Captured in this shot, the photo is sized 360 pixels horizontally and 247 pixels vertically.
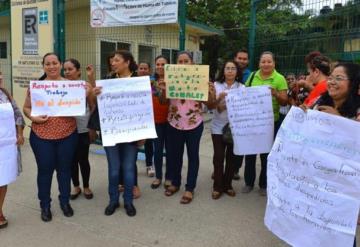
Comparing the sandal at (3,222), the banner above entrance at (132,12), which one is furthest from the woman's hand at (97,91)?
the banner above entrance at (132,12)

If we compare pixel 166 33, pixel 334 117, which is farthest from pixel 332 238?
pixel 166 33

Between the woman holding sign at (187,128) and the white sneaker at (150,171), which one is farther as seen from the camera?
the white sneaker at (150,171)

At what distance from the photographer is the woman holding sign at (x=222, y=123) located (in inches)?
184

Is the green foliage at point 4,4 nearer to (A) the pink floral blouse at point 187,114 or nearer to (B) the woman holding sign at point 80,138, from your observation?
(B) the woman holding sign at point 80,138

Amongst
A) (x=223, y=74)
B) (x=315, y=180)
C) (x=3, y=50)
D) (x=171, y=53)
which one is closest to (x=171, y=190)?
(x=223, y=74)

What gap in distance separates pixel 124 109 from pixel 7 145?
119 cm

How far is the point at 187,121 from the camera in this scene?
4.68 meters

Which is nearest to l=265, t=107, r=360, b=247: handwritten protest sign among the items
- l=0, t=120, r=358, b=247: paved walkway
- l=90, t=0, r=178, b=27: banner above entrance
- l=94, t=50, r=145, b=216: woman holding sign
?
l=0, t=120, r=358, b=247: paved walkway

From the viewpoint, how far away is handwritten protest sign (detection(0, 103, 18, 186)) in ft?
12.5

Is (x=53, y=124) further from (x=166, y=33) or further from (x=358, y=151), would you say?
(x=166, y=33)

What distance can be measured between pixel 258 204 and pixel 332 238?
197 cm

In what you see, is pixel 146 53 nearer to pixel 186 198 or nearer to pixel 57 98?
pixel 186 198

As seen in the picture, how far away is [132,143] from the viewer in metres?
4.29

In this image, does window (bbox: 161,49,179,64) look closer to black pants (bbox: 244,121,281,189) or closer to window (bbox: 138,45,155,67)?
window (bbox: 138,45,155,67)
